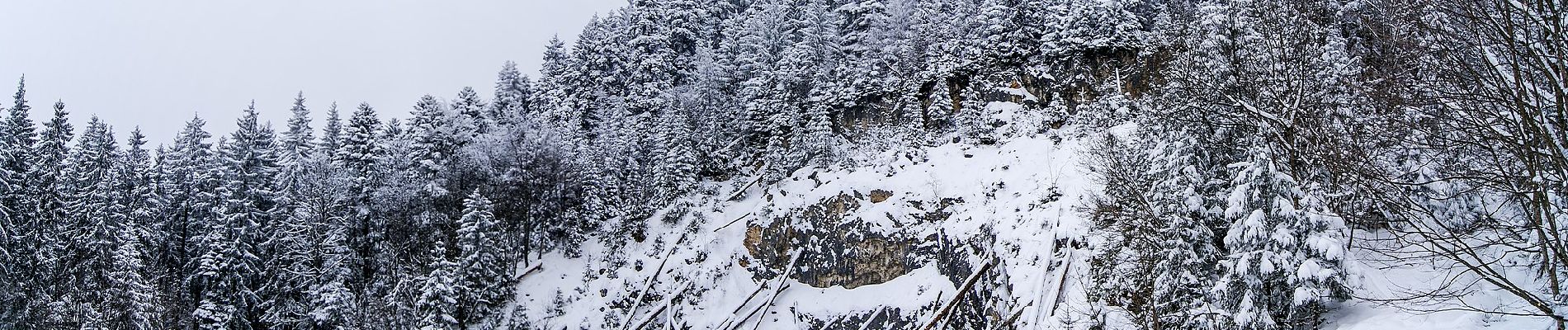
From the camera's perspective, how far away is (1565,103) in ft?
20.1

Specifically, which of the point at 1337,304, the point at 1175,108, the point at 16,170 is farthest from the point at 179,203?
the point at 1337,304

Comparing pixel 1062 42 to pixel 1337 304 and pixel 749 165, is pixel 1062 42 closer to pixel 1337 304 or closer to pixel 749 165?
pixel 749 165

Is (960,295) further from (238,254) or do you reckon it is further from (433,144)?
(238,254)

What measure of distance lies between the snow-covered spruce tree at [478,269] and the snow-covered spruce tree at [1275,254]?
2058cm

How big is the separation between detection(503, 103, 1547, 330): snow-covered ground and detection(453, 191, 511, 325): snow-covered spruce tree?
817mm

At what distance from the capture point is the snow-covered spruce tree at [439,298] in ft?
76.3

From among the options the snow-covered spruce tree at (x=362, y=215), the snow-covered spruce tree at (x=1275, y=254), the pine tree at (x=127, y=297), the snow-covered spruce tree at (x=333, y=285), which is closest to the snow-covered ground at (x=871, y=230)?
the snow-covered spruce tree at (x=1275, y=254)

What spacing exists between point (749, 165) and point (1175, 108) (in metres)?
20.7

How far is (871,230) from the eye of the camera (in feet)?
71.4

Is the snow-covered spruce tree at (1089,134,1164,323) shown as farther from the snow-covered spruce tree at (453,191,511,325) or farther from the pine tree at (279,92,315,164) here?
the pine tree at (279,92,315,164)

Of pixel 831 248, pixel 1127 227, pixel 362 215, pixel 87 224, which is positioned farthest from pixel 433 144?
pixel 1127 227

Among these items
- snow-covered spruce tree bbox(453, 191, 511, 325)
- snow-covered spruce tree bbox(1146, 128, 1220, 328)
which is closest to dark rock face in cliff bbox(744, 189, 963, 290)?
snow-covered spruce tree bbox(453, 191, 511, 325)

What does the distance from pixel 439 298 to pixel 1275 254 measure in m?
21.2

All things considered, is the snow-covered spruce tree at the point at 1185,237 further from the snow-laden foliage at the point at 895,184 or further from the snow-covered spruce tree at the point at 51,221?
the snow-covered spruce tree at the point at 51,221
